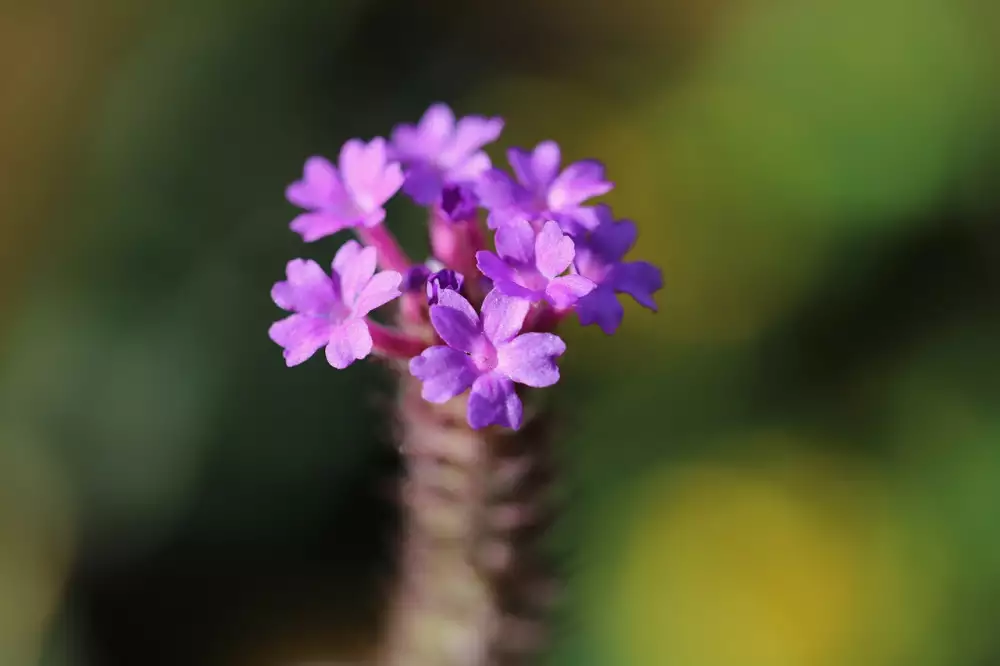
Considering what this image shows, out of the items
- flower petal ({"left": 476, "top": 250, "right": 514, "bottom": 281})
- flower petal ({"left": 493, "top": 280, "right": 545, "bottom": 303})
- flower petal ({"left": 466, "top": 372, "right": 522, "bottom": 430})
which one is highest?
flower petal ({"left": 476, "top": 250, "right": 514, "bottom": 281})

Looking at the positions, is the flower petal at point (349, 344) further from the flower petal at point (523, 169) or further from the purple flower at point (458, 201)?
the flower petal at point (523, 169)

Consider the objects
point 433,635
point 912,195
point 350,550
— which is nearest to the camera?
point 433,635

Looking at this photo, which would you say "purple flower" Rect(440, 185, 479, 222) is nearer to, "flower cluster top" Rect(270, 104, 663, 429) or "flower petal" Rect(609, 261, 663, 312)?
"flower cluster top" Rect(270, 104, 663, 429)

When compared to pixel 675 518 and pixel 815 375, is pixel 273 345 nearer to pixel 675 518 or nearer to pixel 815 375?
pixel 675 518

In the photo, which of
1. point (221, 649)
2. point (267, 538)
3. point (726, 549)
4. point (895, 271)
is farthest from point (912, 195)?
point (221, 649)

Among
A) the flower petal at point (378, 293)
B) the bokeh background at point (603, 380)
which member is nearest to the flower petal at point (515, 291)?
the flower petal at point (378, 293)

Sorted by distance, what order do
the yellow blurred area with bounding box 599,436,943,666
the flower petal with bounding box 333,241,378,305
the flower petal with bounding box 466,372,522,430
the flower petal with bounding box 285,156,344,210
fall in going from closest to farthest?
the flower petal with bounding box 466,372,522,430
the flower petal with bounding box 333,241,378,305
the flower petal with bounding box 285,156,344,210
the yellow blurred area with bounding box 599,436,943,666

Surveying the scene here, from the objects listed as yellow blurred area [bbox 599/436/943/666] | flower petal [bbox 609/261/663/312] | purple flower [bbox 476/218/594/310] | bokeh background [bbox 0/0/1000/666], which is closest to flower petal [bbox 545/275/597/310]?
purple flower [bbox 476/218/594/310]
